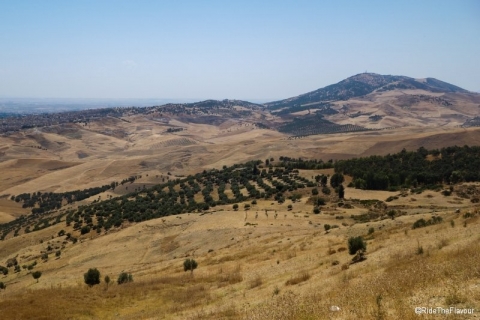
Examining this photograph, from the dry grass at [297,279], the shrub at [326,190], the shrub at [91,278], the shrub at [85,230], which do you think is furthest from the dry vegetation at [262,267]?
the shrub at [326,190]

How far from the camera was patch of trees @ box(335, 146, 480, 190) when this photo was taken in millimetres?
74750

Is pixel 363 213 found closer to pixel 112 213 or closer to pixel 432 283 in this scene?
pixel 432 283

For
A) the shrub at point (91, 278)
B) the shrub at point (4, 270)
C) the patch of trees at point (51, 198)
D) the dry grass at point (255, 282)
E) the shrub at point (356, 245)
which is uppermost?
the shrub at point (356, 245)

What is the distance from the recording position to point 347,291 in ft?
45.5

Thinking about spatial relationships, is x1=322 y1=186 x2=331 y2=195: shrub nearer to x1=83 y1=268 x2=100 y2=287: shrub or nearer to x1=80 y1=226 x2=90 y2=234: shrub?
x1=80 y1=226 x2=90 y2=234: shrub

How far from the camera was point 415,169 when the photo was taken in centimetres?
8712

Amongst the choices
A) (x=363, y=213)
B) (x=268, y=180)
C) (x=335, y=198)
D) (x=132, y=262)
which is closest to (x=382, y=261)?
(x=132, y=262)

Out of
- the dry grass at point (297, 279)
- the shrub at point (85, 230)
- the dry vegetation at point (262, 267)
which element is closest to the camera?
the dry vegetation at point (262, 267)

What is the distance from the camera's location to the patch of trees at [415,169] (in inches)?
2943

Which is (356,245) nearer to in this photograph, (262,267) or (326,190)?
(262,267)

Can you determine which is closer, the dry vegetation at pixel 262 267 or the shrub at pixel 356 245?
the dry vegetation at pixel 262 267

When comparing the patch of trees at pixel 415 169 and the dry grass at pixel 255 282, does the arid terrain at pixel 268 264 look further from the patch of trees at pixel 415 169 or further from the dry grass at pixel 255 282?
the patch of trees at pixel 415 169

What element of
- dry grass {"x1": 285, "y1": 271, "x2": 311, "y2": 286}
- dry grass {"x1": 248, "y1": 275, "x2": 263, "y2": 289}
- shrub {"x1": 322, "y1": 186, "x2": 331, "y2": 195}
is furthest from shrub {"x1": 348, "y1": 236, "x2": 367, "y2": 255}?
shrub {"x1": 322, "y1": 186, "x2": 331, "y2": 195}

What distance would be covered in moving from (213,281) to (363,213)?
111 feet
